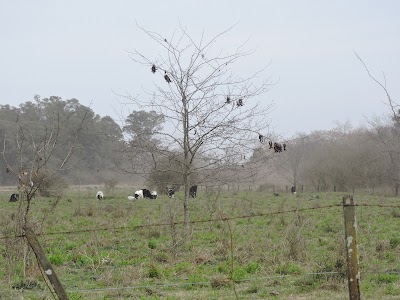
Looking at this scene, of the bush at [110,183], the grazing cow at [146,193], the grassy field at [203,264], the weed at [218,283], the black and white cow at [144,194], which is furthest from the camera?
the bush at [110,183]

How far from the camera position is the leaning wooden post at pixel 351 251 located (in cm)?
444

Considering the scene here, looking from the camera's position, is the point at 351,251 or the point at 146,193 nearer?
the point at 351,251

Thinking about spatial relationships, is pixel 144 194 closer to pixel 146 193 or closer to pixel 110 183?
pixel 146 193

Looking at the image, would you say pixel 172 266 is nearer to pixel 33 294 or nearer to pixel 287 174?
pixel 33 294

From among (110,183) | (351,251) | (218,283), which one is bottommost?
Result: (218,283)

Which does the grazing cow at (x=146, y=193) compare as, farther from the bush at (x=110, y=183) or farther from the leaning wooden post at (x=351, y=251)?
the leaning wooden post at (x=351, y=251)

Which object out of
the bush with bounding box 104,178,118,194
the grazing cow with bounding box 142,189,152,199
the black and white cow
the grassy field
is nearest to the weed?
the grassy field

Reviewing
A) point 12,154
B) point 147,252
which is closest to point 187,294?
point 147,252

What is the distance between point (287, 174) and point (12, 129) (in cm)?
3010

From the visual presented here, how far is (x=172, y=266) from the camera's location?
852 cm

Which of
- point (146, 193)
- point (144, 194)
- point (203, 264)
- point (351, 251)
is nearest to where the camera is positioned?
point (351, 251)

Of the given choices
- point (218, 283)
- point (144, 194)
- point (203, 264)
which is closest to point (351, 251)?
point (218, 283)

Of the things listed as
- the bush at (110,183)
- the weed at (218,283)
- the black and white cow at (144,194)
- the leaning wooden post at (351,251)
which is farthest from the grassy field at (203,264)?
the bush at (110,183)

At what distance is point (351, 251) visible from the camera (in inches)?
175
